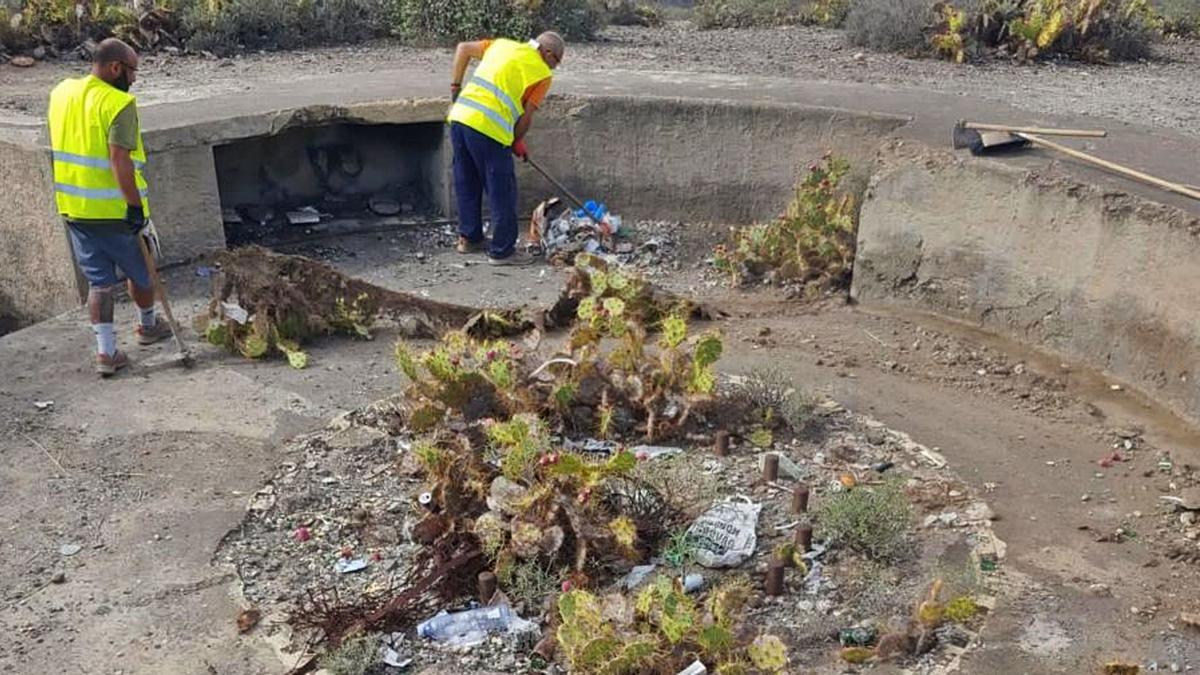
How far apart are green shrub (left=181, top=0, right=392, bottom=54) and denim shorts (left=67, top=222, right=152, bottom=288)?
561cm

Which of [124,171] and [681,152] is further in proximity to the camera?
[681,152]

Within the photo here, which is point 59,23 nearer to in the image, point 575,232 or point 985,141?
point 575,232

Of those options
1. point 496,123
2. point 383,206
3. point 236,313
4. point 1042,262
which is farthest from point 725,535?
point 383,206

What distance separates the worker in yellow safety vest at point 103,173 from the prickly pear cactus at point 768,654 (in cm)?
408

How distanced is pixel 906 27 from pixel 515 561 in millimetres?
8634

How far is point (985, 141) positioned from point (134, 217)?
4.92 metres

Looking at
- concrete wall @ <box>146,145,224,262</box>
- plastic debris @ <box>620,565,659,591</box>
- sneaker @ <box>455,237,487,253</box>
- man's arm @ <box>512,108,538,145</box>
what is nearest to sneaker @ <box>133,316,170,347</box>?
concrete wall @ <box>146,145,224,262</box>

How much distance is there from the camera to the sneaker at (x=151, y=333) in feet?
22.2

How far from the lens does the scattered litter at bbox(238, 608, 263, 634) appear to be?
421cm

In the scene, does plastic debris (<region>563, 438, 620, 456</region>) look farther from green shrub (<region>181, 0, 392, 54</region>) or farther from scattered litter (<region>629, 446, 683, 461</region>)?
green shrub (<region>181, 0, 392, 54</region>)

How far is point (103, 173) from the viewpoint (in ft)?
19.7

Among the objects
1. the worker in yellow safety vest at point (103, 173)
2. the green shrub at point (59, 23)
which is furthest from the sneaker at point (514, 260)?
the green shrub at point (59, 23)

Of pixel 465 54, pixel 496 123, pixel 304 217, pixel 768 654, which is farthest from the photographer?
pixel 304 217

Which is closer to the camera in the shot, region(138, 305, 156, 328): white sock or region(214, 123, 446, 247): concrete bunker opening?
region(138, 305, 156, 328): white sock
